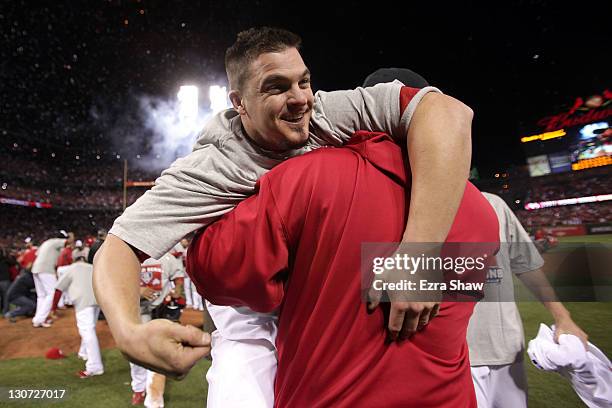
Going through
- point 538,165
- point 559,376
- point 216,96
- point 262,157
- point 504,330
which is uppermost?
point 216,96

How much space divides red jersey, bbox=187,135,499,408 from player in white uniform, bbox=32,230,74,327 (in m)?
9.05

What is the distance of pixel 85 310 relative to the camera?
17.0 ft

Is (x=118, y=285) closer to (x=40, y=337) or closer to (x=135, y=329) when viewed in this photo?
(x=135, y=329)

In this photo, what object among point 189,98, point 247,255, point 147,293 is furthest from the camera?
point 189,98

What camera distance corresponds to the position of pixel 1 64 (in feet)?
59.5

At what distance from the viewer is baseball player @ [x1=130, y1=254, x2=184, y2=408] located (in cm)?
374

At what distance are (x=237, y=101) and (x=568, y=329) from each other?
180cm

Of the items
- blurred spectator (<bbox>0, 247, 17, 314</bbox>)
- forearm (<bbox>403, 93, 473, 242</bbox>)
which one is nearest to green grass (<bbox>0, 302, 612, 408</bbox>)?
forearm (<bbox>403, 93, 473, 242</bbox>)

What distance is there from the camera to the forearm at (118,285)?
2.30ft

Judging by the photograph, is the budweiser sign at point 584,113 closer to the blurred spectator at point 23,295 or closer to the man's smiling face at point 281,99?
the blurred spectator at point 23,295

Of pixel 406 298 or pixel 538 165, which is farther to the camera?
pixel 538 165

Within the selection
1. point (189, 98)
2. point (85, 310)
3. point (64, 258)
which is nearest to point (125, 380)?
point (85, 310)

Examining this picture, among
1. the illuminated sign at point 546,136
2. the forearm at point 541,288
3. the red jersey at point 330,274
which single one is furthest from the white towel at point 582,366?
the illuminated sign at point 546,136

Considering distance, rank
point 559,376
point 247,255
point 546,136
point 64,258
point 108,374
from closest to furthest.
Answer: point 247,255 < point 559,376 < point 108,374 < point 64,258 < point 546,136
